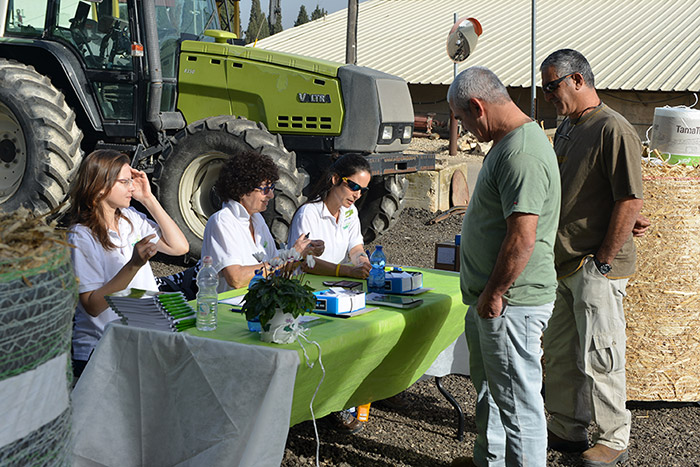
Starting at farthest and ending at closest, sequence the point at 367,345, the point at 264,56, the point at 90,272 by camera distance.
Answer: the point at 264,56, the point at 90,272, the point at 367,345

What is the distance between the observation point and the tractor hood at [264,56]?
7301 mm

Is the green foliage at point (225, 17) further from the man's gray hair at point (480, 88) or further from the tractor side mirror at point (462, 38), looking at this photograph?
the man's gray hair at point (480, 88)

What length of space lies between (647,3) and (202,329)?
2344cm

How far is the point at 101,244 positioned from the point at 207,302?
698mm

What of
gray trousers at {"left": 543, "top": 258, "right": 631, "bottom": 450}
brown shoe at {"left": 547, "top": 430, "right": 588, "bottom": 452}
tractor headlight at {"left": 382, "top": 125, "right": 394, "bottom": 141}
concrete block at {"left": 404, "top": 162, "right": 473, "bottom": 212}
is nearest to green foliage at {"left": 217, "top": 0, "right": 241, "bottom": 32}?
tractor headlight at {"left": 382, "top": 125, "right": 394, "bottom": 141}

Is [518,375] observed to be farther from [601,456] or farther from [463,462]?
[601,456]

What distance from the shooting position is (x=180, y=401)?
2576mm

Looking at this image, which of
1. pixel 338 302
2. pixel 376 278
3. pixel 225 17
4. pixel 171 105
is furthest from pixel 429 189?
pixel 338 302

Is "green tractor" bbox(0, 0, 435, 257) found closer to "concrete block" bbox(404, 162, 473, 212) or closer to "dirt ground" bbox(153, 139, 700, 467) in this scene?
"concrete block" bbox(404, 162, 473, 212)

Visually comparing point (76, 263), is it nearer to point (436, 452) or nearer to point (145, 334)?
point (145, 334)

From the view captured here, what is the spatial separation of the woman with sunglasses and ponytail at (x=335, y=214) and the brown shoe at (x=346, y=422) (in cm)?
71

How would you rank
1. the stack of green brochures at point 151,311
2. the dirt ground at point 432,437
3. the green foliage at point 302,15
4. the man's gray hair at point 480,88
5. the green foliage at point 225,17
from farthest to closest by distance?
the green foliage at point 302,15 → the green foliage at point 225,17 → the dirt ground at point 432,437 → the man's gray hair at point 480,88 → the stack of green brochures at point 151,311

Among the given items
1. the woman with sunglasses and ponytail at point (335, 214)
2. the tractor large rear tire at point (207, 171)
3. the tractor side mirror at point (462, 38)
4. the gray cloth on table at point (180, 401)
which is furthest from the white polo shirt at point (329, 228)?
the tractor side mirror at point (462, 38)

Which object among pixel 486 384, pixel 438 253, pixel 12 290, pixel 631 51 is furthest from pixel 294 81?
pixel 631 51
